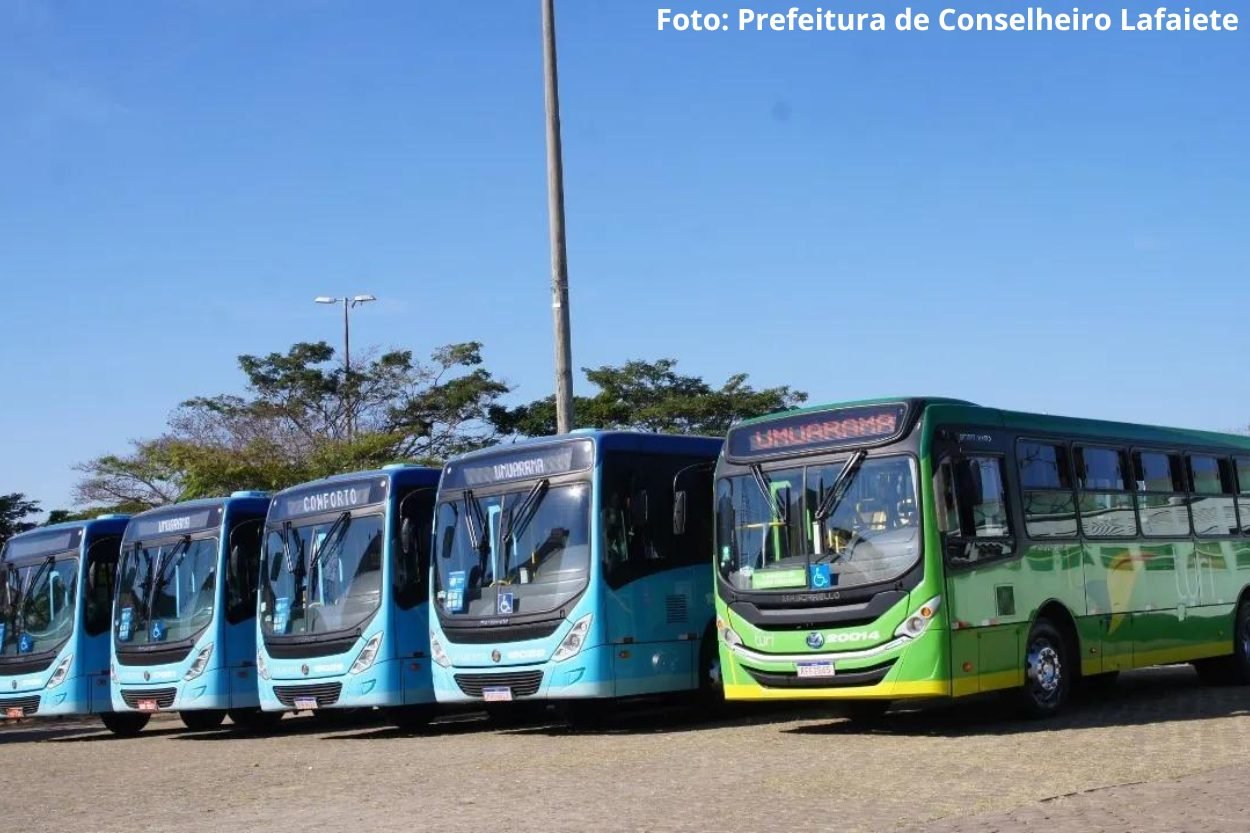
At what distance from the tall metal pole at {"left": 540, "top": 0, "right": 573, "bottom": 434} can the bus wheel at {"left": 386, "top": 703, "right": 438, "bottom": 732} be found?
3.61 meters

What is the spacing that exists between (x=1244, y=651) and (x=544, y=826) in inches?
468

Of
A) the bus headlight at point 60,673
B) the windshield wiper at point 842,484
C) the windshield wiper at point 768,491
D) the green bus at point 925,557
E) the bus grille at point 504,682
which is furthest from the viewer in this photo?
the bus headlight at point 60,673

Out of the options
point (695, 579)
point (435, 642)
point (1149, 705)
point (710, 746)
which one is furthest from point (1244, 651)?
point (435, 642)

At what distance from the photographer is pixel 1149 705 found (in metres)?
16.9

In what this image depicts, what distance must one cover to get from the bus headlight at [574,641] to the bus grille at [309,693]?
3255 mm

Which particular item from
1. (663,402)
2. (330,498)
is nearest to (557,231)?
(330,498)

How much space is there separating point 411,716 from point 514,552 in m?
3.42

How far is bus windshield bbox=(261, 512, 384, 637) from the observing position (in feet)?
61.0

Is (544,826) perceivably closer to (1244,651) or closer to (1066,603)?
(1066,603)

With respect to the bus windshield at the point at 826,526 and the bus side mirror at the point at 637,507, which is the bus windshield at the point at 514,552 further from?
the bus windshield at the point at 826,526

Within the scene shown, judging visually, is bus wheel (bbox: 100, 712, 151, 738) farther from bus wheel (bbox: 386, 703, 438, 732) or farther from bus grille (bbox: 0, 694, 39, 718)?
bus wheel (bbox: 386, 703, 438, 732)

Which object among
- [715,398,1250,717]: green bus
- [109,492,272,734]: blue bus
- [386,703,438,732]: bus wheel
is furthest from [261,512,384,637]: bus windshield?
[715,398,1250,717]: green bus

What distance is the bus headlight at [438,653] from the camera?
17375 mm

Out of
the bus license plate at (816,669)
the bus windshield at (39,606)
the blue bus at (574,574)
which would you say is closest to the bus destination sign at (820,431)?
the blue bus at (574,574)
